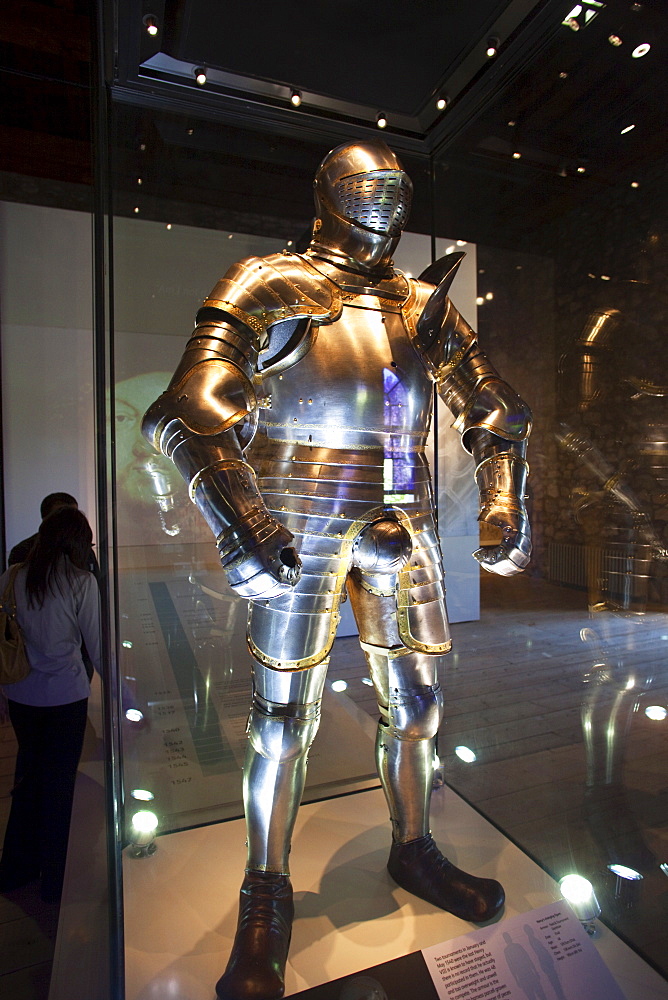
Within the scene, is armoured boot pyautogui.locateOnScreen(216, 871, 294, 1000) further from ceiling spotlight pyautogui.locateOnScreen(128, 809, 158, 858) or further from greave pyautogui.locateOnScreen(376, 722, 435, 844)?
ceiling spotlight pyautogui.locateOnScreen(128, 809, 158, 858)

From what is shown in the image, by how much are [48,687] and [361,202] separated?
1.82 meters

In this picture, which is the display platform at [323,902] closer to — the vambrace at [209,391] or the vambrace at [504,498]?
the vambrace at [504,498]

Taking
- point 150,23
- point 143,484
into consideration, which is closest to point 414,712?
point 143,484

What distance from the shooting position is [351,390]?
157 cm

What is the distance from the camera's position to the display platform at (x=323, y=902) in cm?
151

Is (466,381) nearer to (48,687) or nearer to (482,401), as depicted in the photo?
(482,401)

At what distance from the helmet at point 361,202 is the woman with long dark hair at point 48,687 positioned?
3.90 feet

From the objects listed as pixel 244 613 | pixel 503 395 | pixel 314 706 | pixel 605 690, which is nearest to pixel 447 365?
pixel 503 395

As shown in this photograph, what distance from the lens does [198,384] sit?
1379mm

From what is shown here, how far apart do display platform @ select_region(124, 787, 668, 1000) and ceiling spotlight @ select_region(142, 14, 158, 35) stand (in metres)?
2.61

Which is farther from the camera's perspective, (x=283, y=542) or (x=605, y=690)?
(x=605, y=690)

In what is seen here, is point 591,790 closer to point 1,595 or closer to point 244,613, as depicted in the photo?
point 244,613

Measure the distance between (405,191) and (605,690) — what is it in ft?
5.71

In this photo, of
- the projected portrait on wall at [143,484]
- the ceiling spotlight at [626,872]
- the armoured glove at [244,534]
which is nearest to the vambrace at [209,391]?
the armoured glove at [244,534]
